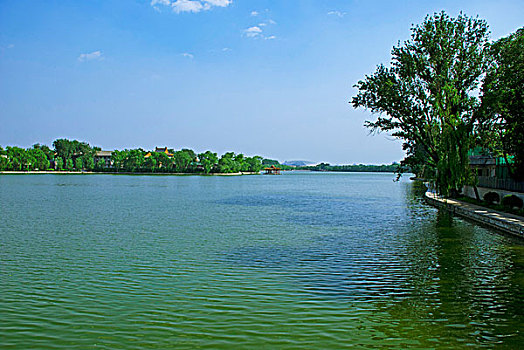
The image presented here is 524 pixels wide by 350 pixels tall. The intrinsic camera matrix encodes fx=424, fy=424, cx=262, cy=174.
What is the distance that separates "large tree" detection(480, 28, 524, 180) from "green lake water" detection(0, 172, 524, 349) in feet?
34.8

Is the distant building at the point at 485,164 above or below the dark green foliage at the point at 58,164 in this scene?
below

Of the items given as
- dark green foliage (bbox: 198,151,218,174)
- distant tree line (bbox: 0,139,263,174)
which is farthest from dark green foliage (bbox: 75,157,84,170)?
dark green foliage (bbox: 198,151,218,174)

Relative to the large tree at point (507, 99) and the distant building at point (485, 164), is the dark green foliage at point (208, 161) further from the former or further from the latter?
the large tree at point (507, 99)

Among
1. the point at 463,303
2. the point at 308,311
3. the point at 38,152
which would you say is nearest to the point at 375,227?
the point at 463,303

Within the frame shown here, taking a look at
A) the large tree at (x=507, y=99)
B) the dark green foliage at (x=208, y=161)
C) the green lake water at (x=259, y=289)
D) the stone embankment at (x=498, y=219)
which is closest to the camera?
the green lake water at (x=259, y=289)

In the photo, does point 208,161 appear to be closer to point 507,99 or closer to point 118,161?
point 118,161

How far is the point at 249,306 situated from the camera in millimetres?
8836

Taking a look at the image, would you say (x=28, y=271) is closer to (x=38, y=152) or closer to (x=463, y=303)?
(x=463, y=303)

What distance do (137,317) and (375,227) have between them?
51.3 feet

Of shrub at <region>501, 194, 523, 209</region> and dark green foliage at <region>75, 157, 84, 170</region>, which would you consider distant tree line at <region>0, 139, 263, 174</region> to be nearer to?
dark green foliage at <region>75, 157, 84, 170</region>

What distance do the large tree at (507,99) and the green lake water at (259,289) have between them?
418 inches

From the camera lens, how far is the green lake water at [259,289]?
7266 mm

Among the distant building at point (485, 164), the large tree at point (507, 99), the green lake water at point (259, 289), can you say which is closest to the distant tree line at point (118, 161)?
the distant building at point (485, 164)

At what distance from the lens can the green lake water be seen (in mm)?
7266
